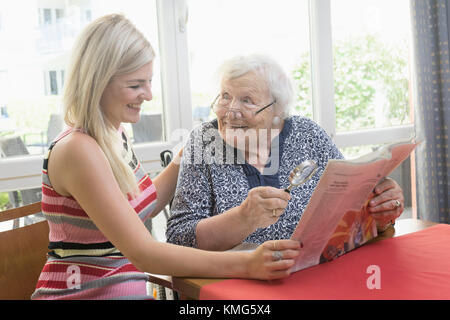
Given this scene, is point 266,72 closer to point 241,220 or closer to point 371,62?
point 241,220

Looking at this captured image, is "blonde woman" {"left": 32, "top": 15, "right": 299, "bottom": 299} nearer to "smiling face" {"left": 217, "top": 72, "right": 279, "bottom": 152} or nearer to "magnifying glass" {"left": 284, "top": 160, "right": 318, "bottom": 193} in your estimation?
"magnifying glass" {"left": 284, "top": 160, "right": 318, "bottom": 193}

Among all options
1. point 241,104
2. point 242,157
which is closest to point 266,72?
point 241,104

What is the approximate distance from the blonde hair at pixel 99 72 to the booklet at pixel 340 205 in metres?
0.47

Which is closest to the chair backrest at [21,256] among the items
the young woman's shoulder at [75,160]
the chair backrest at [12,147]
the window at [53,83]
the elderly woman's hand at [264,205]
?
the young woman's shoulder at [75,160]

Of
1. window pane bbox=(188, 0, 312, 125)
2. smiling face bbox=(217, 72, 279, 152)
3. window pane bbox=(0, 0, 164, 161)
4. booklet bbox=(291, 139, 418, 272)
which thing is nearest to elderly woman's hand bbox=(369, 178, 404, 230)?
booklet bbox=(291, 139, 418, 272)

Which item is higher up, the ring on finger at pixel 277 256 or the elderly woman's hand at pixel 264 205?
the elderly woman's hand at pixel 264 205

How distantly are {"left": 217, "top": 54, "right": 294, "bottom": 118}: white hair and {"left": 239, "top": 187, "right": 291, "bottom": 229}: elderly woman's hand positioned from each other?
54cm

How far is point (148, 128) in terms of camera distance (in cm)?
264

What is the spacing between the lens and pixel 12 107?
2297 mm

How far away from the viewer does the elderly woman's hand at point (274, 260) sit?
3.61 feet

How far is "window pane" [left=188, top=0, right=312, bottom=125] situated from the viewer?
271 cm

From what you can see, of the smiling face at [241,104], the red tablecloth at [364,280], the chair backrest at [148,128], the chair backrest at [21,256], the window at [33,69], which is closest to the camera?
the red tablecloth at [364,280]

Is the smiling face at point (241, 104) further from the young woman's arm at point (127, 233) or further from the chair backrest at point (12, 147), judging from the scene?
the chair backrest at point (12, 147)
